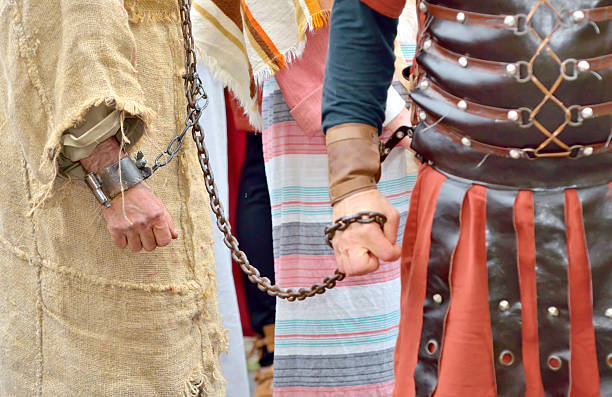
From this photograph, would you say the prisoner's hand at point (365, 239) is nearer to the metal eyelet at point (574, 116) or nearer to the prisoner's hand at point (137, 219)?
the metal eyelet at point (574, 116)

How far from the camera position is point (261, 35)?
7.04ft

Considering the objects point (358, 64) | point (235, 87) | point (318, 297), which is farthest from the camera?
point (235, 87)

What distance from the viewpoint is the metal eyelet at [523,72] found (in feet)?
4.10

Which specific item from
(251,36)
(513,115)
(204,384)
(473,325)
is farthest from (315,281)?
(513,115)

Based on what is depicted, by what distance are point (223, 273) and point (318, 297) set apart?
24.9 inches

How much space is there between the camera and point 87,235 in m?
1.80

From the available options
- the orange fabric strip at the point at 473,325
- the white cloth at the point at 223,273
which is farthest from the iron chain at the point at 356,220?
the white cloth at the point at 223,273

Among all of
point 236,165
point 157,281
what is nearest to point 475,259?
point 157,281

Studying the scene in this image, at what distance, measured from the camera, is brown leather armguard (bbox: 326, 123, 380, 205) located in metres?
1.43

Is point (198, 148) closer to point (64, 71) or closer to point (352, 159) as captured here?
point (64, 71)

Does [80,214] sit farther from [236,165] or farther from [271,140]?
[236,165]

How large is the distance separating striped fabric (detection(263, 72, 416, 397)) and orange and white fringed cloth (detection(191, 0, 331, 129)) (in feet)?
0.40

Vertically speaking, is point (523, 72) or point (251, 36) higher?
point (251, 36)

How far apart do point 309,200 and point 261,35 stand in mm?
489
